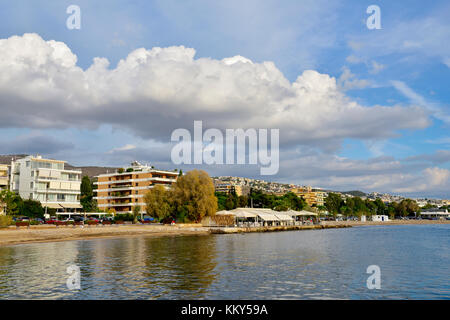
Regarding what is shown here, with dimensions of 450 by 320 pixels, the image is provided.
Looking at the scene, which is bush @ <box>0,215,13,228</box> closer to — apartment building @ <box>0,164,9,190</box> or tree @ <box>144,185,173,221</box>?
tree @ <box>144,185,173,221</box>

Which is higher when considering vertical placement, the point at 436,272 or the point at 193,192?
the point at 193,192

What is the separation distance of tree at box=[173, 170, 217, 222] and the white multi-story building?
35.9 metres

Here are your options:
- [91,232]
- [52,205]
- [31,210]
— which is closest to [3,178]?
[52,205]

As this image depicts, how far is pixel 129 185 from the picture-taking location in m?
131

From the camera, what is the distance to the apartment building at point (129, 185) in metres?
126

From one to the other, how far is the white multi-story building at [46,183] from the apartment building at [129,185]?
23109 mm

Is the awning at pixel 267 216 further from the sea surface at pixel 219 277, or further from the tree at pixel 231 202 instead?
the sea surface at pixel 219 277

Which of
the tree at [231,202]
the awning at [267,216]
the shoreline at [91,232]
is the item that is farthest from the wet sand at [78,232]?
the tree at [231,202]

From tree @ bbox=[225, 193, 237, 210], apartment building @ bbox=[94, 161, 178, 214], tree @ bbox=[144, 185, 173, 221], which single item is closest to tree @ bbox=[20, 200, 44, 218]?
tree @ bbox=[144, 185, 173, 221]

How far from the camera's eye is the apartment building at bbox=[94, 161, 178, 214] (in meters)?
126
